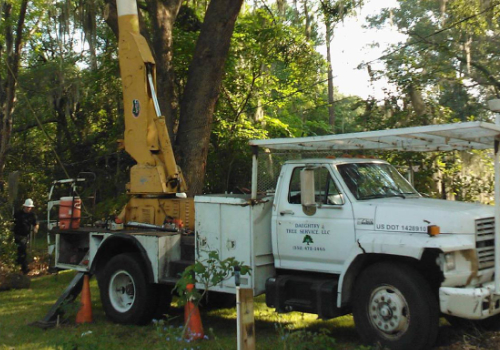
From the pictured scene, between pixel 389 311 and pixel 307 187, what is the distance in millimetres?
1689

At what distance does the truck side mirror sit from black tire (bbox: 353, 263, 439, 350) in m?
1.05

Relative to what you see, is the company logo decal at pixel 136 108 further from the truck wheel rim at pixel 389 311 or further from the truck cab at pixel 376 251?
the truck wheel rim at pixel 389 311

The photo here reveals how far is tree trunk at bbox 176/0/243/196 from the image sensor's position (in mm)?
12255

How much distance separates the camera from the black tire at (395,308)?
240 inches

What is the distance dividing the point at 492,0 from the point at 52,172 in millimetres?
17406

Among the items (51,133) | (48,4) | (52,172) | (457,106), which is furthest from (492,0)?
(51,133)

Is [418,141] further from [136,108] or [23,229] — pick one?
[23,229]

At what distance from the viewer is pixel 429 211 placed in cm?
644

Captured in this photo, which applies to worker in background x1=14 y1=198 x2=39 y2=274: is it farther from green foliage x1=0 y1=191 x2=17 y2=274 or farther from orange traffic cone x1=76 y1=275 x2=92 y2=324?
orange traffic cone x1=76 y1=275 x2=92 y2=324

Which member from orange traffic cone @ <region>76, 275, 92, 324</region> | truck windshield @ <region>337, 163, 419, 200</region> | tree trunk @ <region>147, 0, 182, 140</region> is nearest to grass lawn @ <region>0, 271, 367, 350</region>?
orange traffic cone @ <region>76, 275, 92, 324</region>

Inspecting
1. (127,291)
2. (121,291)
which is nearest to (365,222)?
(127,291)

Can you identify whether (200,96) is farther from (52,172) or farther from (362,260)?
(52,172)

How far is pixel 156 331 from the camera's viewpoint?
7.48m

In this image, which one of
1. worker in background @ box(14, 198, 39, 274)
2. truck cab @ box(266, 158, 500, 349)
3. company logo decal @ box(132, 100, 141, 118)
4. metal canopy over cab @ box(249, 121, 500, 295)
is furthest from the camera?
worker in background @ box(14, 198, 39, 274)
